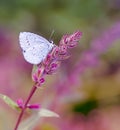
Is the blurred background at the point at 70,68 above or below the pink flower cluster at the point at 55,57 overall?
below

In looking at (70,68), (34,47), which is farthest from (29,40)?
(70,68)

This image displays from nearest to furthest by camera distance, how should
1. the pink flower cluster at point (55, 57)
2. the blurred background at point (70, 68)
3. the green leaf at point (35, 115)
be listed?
1. the pink flower cluster at point (55, 57)
2. the green leaf at point (35, 115)
3. the blurred background at point (70, 68)

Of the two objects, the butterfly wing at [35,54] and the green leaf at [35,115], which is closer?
the butterfly wing at [35,54]

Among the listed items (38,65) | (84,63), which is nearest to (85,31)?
(84,63)

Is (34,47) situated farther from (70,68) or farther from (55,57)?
(70,68)

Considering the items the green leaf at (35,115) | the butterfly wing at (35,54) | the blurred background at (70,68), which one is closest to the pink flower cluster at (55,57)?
the butterfly wing at (35,54)

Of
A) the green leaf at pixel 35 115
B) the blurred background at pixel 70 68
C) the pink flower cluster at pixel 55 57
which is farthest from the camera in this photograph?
the blurred background at pixel 70 68

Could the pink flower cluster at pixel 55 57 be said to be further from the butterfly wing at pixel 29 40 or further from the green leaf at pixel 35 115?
the green leaf at pixel 35 115

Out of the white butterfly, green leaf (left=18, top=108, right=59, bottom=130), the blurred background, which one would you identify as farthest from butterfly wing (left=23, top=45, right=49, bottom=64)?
the blurred background
